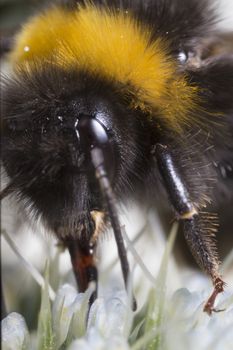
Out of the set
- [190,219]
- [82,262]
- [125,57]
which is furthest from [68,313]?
[125,57]

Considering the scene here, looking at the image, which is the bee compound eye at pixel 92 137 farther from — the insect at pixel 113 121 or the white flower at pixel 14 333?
the white flower at pixel 14 333

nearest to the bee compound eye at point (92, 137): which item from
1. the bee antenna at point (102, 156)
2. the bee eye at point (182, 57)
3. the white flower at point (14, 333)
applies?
the bee antenna at point (102, 156)

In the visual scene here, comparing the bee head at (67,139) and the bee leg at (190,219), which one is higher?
the bee head at (67,139)

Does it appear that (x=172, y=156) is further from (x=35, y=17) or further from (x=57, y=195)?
(x=35, y=17)

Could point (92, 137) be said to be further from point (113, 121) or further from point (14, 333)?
point (14, 333)

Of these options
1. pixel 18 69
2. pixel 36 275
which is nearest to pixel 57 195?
pixel 18 69

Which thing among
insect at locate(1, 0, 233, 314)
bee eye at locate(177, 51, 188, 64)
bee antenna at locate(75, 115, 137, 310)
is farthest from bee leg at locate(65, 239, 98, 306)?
bee eye at locate(177, 51, 188, 64)

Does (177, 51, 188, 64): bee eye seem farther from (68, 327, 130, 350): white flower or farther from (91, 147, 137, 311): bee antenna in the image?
(68, 327, 130, 350): white flower
